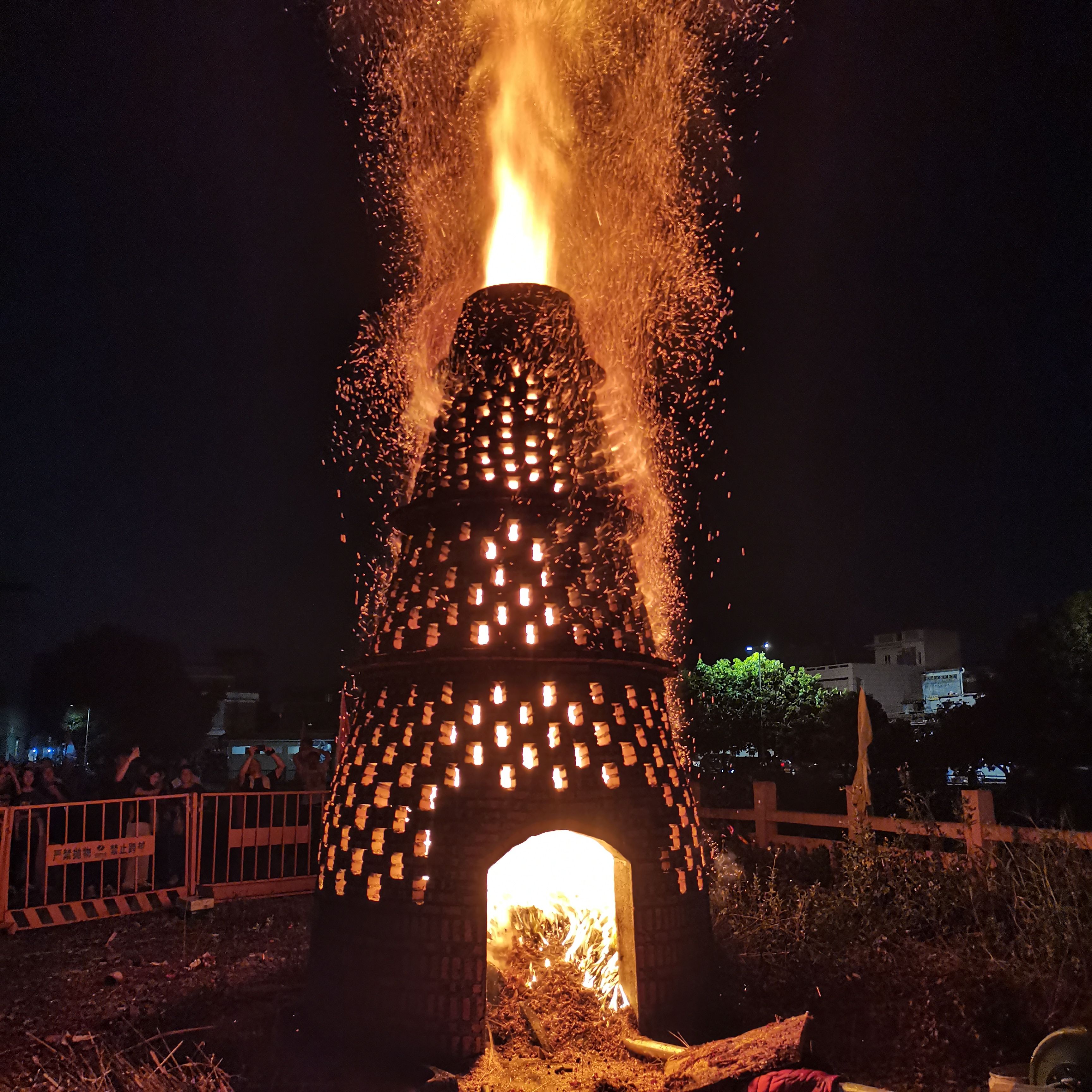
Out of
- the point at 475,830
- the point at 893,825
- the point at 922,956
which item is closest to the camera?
the point at 475,830

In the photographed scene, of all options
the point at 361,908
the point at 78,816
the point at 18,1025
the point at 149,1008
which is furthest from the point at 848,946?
the point at 78,816

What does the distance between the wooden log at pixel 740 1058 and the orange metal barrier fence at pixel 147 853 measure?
7.14 meters

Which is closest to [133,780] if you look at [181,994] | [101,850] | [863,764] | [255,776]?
[255,776]

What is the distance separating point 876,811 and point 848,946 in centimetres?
1135

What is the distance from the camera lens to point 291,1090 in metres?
5.35

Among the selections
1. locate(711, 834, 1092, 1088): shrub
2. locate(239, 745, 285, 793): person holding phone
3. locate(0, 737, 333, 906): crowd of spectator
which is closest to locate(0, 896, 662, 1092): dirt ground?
locate(711, 834, 1092, 1088): shrub

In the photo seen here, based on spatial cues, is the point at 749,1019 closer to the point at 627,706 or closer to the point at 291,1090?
the point at 627,706

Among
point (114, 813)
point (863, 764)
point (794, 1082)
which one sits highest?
point (863, 764)

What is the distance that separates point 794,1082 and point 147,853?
928cm

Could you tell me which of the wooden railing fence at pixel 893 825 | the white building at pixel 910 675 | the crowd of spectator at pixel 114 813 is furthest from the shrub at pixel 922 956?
the white building at pixel 910 675

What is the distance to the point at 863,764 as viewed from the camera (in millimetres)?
12500

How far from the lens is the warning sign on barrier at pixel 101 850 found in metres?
10.6

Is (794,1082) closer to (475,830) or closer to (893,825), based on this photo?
(475,830)

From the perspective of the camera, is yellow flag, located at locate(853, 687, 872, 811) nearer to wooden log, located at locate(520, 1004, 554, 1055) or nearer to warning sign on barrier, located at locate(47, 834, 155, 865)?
wooden log, located at locate(520, 1004, 554, 1055)
